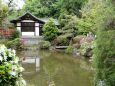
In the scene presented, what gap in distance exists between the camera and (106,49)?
3.70 metres

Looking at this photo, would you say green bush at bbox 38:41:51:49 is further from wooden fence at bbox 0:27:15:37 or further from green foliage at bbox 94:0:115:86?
green foliage at bbox 94:0:115:86

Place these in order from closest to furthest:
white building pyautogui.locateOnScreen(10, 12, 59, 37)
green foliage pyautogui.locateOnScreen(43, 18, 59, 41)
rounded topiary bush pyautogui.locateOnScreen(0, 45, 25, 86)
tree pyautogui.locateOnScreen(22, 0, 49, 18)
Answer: rounded topiary bush pyautogui.locateOnScreen(0, 45, 25, 86)
green foliage pyautogui.locateOnScreen(43, 18, 59, 41)
white building pyautogui.locateOnScreen(10, 12, 59, 37)
tree pyautogui.locateOnScreen(22, 0, 49, 18)

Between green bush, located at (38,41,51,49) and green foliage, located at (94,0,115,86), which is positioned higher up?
green foliage, located at (94,0,115,86)

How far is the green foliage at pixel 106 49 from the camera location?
3.67m

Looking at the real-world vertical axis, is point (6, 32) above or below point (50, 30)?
below

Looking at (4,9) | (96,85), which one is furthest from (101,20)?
(4,9)

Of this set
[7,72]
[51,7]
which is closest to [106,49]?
[7,72]

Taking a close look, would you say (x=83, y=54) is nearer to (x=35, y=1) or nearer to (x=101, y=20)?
(x=101, y=20)

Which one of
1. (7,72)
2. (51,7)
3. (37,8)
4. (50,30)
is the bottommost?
(50,30)

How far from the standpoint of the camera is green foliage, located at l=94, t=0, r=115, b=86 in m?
3.67

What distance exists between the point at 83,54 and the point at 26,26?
10577 mm

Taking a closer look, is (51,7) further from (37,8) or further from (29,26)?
(29,26)

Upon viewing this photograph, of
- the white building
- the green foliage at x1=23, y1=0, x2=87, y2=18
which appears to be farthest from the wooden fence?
the green foliage at x1=23, y1=0, x2=87, y2=18

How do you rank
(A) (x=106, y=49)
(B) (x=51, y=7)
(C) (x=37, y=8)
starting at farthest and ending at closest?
(B) (x=51, y=7)
(C) (x=37, y=8)
(A) (x=106, y=49)
